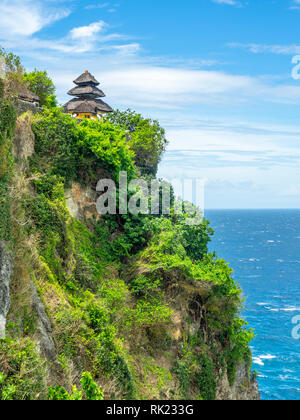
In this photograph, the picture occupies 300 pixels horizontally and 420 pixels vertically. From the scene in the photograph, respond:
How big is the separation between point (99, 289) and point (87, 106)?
24.5 meters

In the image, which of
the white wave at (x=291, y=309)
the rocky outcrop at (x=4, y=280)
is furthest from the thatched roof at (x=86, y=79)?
the white wave at (x=291, y=309)

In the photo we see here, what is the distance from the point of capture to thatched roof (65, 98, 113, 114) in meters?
43.4

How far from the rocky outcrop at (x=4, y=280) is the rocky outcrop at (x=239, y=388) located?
1994cm

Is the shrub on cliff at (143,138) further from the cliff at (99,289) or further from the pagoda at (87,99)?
the cliff at (99,289)

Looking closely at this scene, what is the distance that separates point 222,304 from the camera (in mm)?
31406

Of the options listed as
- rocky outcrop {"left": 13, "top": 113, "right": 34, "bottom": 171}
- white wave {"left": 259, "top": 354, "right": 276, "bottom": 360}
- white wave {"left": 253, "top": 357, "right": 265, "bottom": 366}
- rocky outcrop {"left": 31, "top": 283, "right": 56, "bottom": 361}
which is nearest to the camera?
rocky outcrop {"left": 31, "top": 283, "right": 56, "bottom": 361}

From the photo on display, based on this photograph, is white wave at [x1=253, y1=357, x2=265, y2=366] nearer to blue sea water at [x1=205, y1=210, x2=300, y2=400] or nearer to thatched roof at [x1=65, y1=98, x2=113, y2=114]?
blue sea water at [x1=205, y1=210, x2=300, y2=400]

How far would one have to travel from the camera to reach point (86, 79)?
4512cm

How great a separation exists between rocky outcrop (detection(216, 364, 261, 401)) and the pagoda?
98.4 feet

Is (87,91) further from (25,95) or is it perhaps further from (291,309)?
(291,309)

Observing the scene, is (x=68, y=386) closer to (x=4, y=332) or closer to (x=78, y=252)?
(x=4, y=332)

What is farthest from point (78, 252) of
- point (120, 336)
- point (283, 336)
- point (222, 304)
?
point (283, 336)

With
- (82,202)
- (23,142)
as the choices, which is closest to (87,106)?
(82,202)

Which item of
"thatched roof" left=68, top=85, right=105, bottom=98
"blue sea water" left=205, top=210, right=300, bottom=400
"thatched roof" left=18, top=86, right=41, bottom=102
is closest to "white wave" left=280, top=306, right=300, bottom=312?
"blue sea water" left=205, top=210, right=300, bottom=400
